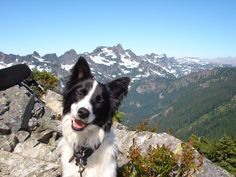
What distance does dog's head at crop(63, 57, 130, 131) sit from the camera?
24.3 ft

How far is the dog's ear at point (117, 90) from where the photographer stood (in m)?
8.02

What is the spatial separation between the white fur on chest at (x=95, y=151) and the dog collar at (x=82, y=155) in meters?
0.08

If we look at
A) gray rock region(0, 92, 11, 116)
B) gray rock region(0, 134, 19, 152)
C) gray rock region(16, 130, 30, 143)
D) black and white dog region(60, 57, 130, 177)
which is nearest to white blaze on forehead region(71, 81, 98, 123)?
black and white dog region(60, 57, 130, 177)

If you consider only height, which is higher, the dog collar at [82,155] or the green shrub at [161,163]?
the dog collar at [82,155]

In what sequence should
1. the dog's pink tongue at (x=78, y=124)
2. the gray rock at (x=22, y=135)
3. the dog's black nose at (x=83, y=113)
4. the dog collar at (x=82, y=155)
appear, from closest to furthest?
1. the dog's black nose at (x=83, y=113)
2. the dog's pink tongue at (x=78, y=124)
3. the dog collar at (x=82, y=155)
4. the gray rock at (x=22, y=135)

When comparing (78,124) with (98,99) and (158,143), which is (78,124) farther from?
(158,143)

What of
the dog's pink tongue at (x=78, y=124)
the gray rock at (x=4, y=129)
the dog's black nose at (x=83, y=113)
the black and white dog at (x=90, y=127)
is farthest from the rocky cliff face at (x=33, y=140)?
→ the dog's black nose at (x=83, y=113)

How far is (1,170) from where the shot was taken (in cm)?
1063

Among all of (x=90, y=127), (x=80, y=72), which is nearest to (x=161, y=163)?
(x=90, y=127)

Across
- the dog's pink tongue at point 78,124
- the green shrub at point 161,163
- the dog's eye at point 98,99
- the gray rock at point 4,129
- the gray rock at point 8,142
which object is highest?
the dog's eye at point 98,99

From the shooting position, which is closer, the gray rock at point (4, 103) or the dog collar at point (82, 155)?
the dog collar at point (82, 155)

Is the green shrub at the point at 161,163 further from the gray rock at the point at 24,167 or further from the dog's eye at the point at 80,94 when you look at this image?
the dog's eye at the point at 80,94

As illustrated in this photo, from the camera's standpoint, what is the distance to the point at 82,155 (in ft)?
25.6

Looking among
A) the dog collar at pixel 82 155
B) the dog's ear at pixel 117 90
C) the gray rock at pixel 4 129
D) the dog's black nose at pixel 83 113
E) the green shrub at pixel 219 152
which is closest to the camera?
the dog's black nose at pixel 83 113
